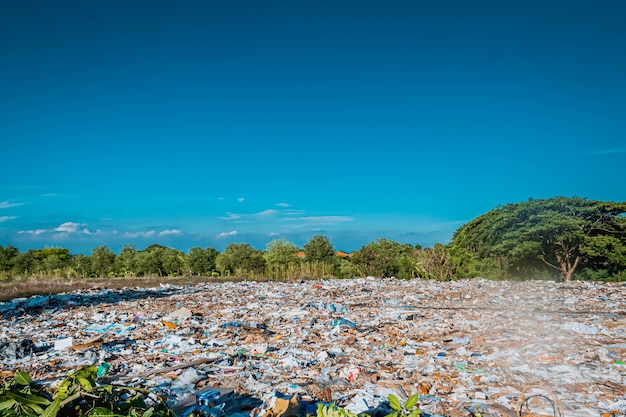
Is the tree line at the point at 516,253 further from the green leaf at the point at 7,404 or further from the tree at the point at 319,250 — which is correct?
the green leaf at the point at 7,404

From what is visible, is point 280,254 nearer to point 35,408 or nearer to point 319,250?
point 319,250

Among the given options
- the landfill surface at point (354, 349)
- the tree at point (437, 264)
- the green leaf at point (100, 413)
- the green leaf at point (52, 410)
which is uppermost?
the tree at point (437, 264)

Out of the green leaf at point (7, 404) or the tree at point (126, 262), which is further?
the tree at point (126, 262)

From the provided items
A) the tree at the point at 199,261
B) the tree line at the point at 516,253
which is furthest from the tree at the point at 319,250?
the tree at the point at 199,261

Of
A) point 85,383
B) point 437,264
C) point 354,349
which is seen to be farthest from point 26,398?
point 437,264

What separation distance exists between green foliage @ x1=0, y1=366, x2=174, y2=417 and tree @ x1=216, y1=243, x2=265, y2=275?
12.4m

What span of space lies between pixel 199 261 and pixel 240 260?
1514 mm

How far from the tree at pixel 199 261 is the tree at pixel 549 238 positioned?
29.4 feet

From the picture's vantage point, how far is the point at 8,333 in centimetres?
484

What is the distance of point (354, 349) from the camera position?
12.7ft

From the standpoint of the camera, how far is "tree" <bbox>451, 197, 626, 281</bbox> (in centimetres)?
1083

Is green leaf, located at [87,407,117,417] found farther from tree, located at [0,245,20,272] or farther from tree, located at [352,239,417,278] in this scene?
tree, located at [0,245,20,272]

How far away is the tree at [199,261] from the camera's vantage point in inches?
603

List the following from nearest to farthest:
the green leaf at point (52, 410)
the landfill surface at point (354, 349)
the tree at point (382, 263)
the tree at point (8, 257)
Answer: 1. the green leaf at point (52, 410)
2. the landfill surface at point (354, 349)
3. the tree at point (382, 263)
4. the tree at point (8, 257)
